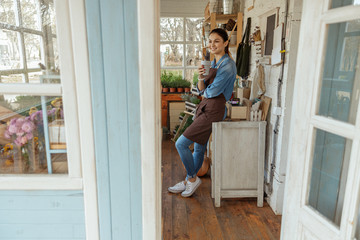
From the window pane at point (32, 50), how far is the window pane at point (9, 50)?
5 cm

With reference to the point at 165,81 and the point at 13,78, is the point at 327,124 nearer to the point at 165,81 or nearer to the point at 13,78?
the point at 13,78

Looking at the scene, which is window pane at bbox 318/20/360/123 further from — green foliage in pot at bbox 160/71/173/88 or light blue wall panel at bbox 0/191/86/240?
green foliage in pot at bbox 160/71/173/88

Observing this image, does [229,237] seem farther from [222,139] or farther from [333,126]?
[333,126]

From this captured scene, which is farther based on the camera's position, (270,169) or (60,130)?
(270,169)

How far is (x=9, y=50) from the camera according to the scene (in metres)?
1.41

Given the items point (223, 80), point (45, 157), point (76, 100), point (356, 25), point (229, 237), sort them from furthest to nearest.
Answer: point (223, 80) < point (229, 237) < point (45, 157) < point (76, 100) < point (356, 25)

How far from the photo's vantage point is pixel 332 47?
4.33 ft

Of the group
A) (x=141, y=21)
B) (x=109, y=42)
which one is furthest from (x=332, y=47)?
(x=109, y=42)

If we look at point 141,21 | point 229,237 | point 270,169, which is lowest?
point 229,237

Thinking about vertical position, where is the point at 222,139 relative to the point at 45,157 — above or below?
below

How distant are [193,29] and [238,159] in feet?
12.5

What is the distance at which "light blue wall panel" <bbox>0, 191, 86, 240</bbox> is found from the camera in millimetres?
1525

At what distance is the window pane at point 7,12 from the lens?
4.50 feet

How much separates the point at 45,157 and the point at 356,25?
1.74 metres
